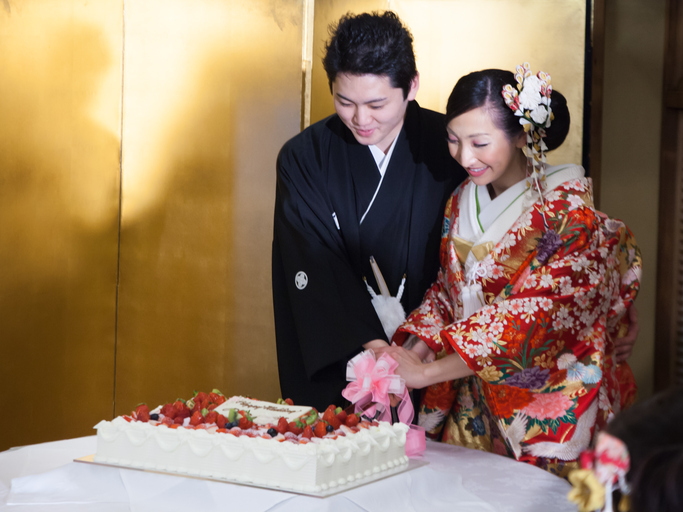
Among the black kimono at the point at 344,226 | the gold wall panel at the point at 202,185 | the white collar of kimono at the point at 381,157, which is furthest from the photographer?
the gold wall panel at the point at 202,185

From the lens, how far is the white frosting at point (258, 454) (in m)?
1.35

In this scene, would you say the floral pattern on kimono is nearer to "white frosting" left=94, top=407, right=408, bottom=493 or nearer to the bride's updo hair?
the bride's updo hair

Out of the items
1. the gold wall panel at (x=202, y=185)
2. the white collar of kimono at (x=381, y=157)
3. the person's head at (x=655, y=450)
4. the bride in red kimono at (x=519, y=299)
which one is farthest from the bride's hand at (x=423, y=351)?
the gold wall panel at (x=202, y=185)

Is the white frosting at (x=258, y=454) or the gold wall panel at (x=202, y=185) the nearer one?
the white frosting at (x=258, y=454)

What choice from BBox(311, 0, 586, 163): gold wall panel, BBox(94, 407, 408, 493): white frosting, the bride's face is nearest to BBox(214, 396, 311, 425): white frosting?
BBox(94, 407, 408, 493): white frosting

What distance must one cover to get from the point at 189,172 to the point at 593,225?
2.31 meters

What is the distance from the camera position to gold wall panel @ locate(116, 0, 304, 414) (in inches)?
139

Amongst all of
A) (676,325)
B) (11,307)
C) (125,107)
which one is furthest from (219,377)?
(676,325)

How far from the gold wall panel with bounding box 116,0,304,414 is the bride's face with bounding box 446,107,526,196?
5.58 feet

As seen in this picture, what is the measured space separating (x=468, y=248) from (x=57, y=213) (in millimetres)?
2261

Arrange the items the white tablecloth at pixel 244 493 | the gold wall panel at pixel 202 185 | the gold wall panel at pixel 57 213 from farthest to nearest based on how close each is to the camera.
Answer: the gold wall panel at pixel 202 185 → the gold wall panel at pixel 57 213 → the white tablecloth at pixel 244 493

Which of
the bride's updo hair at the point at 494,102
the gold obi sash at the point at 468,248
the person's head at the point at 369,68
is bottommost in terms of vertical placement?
the gold obi sash at the point at 468,248

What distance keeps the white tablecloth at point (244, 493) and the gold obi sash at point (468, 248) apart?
1.84 feet

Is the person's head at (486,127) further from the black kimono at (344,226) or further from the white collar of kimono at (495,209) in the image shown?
the black kimono at (344,226)
